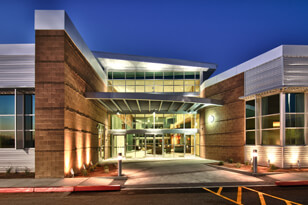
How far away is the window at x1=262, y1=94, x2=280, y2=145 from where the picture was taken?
45.3ft

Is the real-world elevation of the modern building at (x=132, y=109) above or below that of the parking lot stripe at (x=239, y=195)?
above

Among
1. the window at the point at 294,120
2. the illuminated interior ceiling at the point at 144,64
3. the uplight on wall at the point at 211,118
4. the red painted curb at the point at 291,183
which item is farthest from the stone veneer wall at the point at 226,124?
the red painted curb at the point at 291,183

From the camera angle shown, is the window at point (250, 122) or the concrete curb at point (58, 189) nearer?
the concrete curb at point (58, 189)

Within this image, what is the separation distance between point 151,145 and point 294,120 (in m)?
12.2

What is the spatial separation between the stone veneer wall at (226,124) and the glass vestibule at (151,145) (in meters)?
2.18

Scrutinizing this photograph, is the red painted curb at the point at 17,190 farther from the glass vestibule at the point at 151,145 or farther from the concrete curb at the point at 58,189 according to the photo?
the glass vestibule at the point at 151,145

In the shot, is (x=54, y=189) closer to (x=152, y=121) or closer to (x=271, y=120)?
(x=271, y=120)

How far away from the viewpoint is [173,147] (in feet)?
70.3

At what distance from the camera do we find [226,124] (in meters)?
17.6

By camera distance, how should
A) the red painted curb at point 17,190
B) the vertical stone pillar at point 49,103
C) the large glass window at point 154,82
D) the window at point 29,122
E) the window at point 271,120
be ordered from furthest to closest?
1. the large glass window at point 154,82
2. the window at point 271,120
3. the window at point 29,122
4. the vertical stone pillar at point 49,103
5. the red painted curb at point 17,190

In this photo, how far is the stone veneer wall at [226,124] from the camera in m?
16.3

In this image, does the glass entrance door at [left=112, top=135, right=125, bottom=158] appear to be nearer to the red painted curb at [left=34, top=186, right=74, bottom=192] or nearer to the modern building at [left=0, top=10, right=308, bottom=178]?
the modern building at [left=0, top=10, right=308, bottom=178]

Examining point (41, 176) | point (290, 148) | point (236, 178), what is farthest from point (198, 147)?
point (41, 176)

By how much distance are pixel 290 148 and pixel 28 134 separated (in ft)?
49.6
